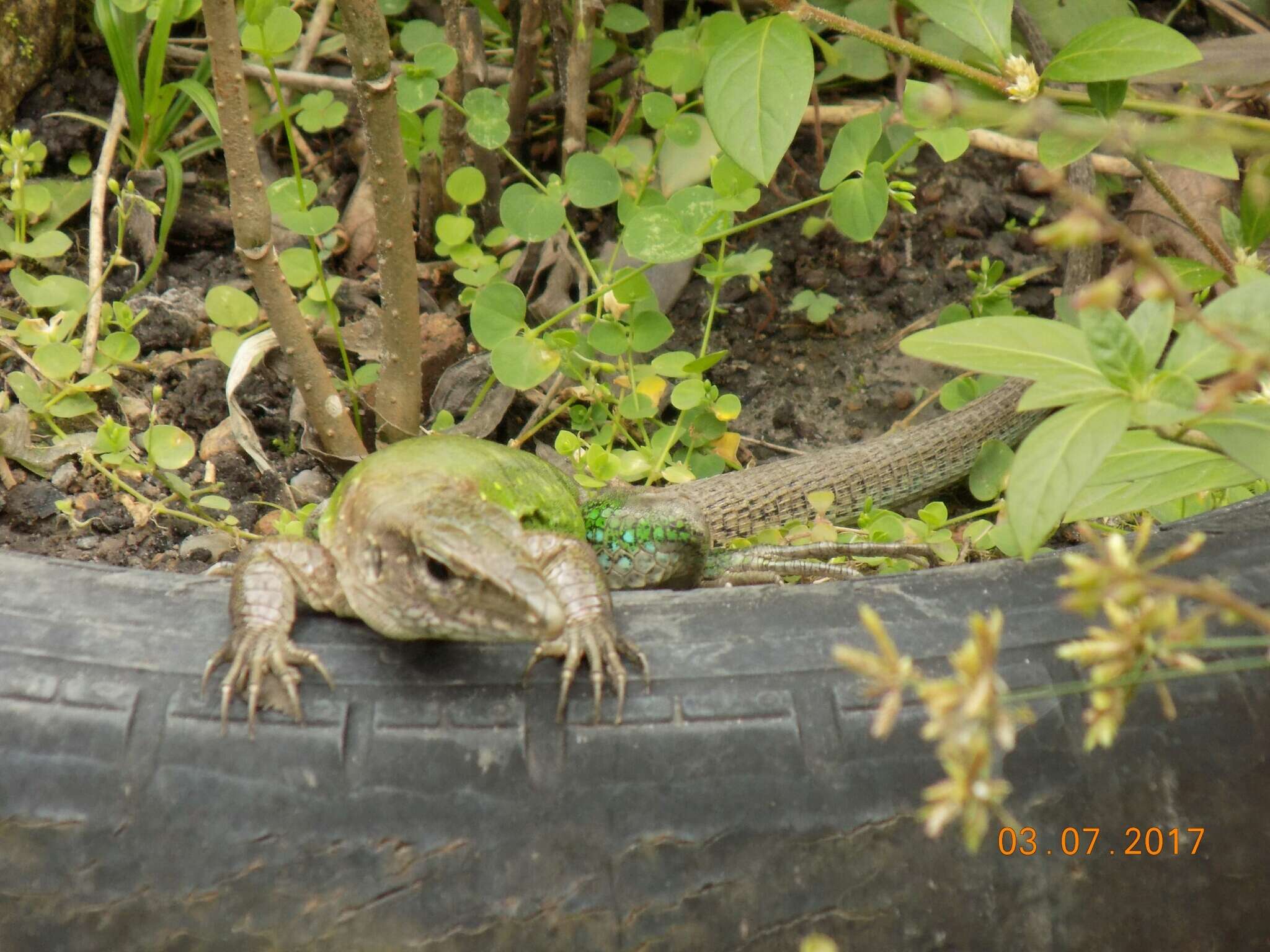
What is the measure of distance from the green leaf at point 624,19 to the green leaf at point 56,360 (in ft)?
6.12

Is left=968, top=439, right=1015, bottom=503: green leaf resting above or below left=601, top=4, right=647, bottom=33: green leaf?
below

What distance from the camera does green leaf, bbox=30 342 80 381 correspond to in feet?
9.65

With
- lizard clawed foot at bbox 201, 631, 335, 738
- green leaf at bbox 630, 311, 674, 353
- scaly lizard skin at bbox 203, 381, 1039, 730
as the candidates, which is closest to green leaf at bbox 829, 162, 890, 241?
green leaf at bbox 630, 311, 674, 353

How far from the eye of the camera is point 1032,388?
1.63 metres

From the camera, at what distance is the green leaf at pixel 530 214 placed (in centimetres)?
312

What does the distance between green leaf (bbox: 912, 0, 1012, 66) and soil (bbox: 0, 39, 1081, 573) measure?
4.90 feet

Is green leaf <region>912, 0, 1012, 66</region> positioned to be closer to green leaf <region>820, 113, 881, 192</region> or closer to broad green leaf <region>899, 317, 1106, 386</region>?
green leaf <region>820, 113, 881, 192</region>

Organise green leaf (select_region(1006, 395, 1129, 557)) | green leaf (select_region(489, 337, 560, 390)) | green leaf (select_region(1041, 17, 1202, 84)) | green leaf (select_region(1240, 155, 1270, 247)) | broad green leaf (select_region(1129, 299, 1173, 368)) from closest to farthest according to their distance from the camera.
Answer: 1. green leaf (select_region(1006, 395, 1129, 557))
2. broad green leaf (select_region(1129, 299, 1173, 368))
3. green leaf (select_region(1041, 17, 1202, 84))
4. green leaf (select_region(1240, 155, 1270, 247))
5. green leaf (select_region(489, 337, 560, 390))

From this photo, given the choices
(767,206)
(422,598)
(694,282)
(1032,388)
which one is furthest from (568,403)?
(1032,388)

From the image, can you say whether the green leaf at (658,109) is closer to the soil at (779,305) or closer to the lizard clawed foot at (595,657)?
the soil at (779,305)

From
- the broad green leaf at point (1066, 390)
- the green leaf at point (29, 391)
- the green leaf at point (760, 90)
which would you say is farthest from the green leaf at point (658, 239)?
the green leaf at point (29, 391)

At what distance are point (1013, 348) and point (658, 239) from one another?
1370 mm

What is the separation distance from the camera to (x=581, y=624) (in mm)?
1863

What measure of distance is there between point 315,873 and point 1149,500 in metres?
1.36
